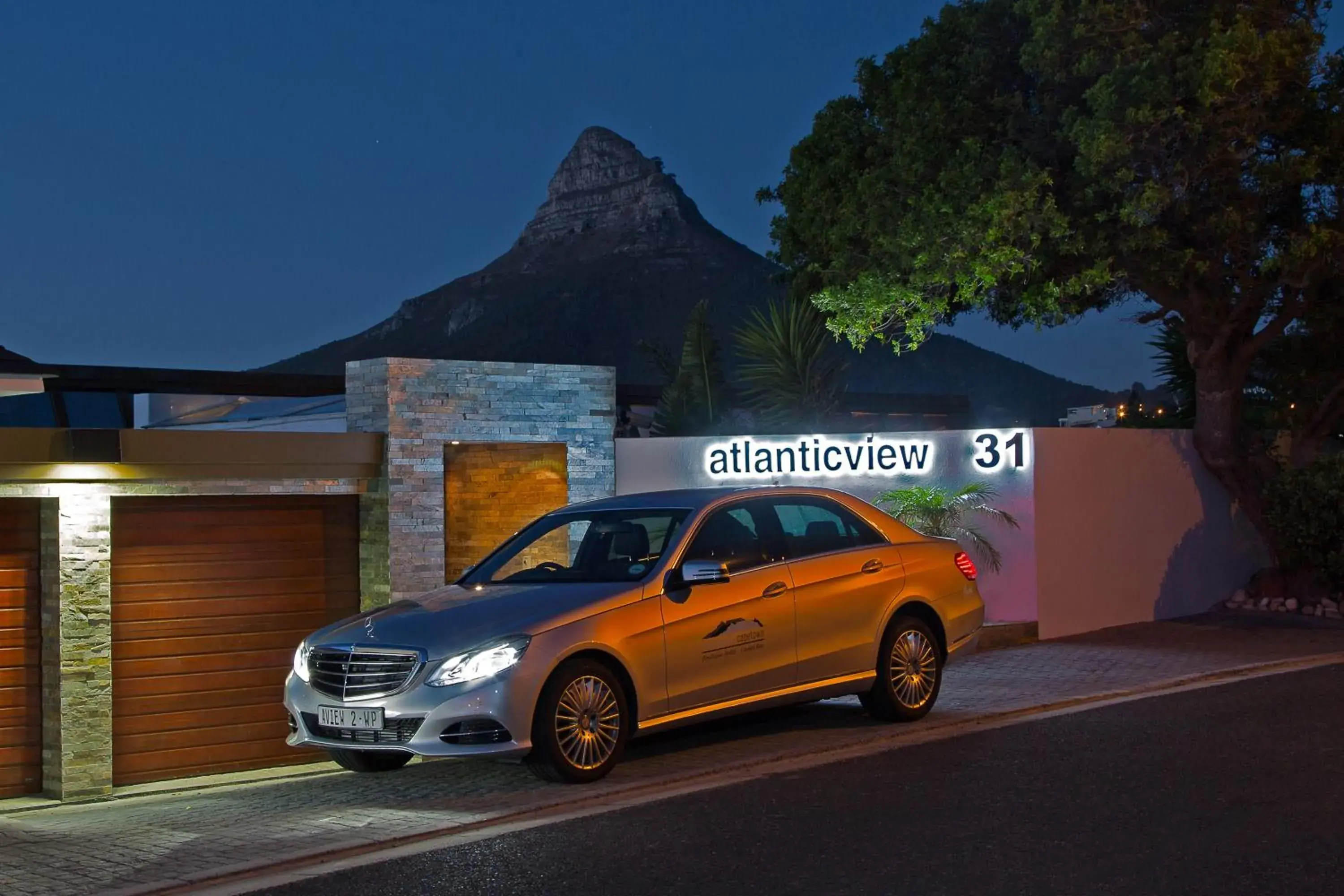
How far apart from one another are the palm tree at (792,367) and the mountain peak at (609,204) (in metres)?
94.4

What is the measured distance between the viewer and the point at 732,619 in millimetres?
9609

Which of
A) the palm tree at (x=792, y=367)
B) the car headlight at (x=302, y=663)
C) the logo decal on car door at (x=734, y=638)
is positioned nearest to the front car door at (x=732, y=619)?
the logo decal on car door at (x=734, y=638)

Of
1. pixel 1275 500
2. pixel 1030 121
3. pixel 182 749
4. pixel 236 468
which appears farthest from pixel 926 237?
pixel 182 749

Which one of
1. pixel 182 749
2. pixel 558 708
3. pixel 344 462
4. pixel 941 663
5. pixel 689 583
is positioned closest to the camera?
pixel 558 708

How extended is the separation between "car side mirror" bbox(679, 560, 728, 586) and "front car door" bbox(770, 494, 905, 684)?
2.92 ft

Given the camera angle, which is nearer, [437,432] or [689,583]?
[689,583]

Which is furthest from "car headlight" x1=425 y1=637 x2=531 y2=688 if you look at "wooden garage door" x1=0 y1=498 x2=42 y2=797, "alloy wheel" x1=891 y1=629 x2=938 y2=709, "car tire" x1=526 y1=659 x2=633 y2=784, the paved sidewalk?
"wooden garage door" x1=0 y1=498 x2=42 y2=797

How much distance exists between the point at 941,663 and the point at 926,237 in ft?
25.0

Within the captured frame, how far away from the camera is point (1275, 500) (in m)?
17.9

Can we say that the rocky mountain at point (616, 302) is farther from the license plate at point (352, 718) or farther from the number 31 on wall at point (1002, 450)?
the license plate at point (352, 718)

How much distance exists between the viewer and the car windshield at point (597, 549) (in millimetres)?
9664

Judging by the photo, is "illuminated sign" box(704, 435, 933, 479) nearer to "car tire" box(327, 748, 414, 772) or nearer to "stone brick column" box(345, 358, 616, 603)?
"stone brick column" box(345, 358, 616, 603)

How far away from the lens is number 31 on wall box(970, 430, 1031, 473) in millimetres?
15953

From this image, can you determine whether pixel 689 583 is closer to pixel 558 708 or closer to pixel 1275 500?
pixel 558 708
